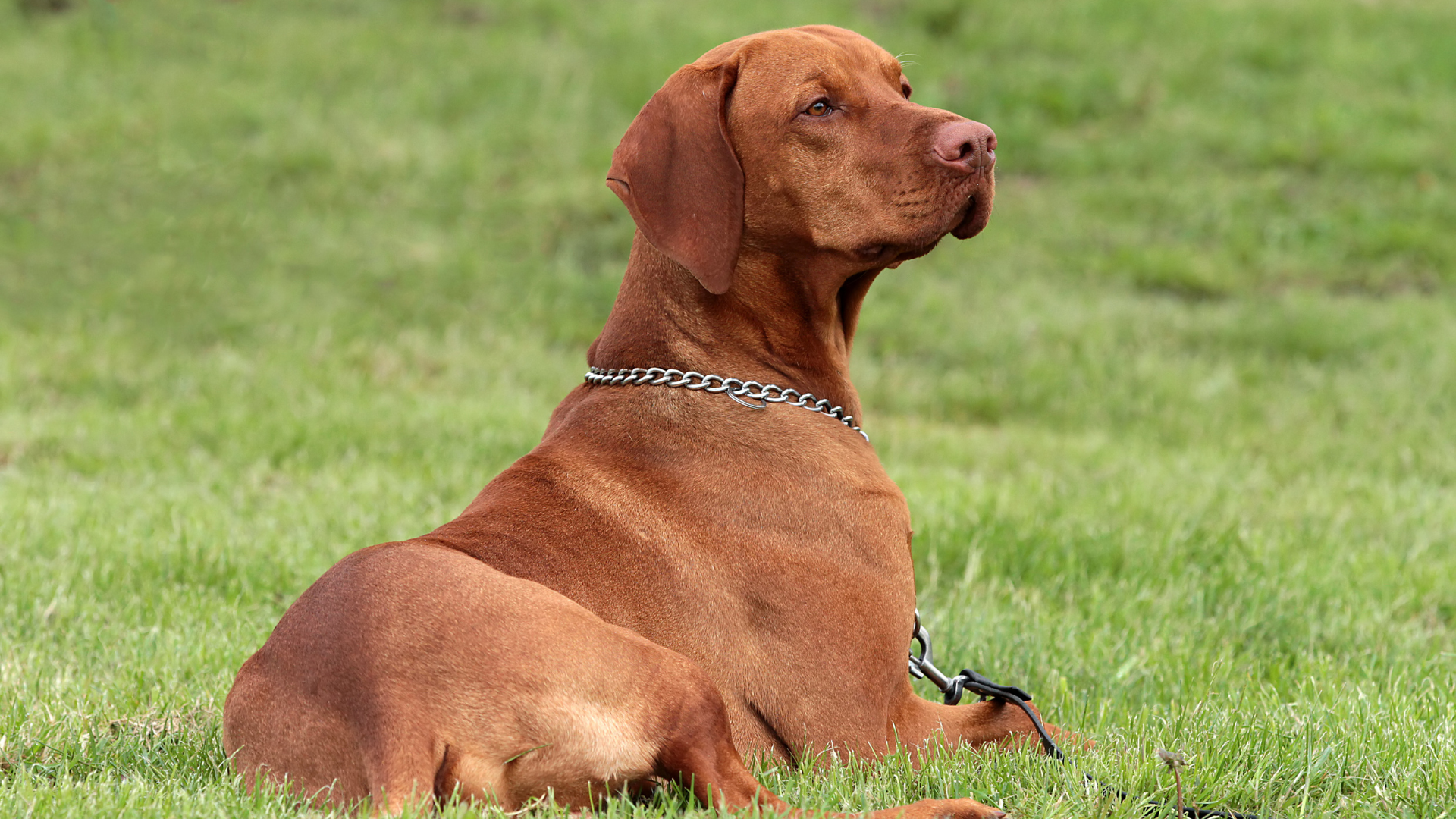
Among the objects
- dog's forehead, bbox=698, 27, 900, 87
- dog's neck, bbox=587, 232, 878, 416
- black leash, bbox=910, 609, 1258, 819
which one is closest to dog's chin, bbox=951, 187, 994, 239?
dog's neck, bbox=587, 232, 878, 416

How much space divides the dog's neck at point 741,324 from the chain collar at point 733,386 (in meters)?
0.02

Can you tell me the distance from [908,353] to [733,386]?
20.7 feet

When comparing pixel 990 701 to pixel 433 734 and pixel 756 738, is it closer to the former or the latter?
pixel 756 738

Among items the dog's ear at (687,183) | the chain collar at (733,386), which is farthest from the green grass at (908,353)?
the dog's ear at (687,183)

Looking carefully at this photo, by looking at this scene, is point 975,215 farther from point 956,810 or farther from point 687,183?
point 956,810

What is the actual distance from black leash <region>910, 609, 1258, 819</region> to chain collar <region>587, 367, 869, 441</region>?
1.86 feet

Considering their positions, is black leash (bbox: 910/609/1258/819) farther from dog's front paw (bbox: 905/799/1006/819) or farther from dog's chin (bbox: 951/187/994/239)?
dog's chin (bbox: 951/187/994/239)

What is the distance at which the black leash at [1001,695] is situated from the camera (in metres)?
2.84

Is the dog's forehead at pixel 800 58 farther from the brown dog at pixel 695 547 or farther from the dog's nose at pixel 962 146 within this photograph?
the dog's nose at pixel 962 146

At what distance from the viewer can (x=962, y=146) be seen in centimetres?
323

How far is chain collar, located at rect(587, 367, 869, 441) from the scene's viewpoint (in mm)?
3287

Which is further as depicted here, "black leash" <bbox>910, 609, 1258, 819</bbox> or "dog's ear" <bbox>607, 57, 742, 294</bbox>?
"dog's ear" <bbox>607, 57, 742, 294</bbox>

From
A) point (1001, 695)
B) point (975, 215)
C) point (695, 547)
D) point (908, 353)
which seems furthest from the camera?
point (908, 353)

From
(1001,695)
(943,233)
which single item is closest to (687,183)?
(943,233)
